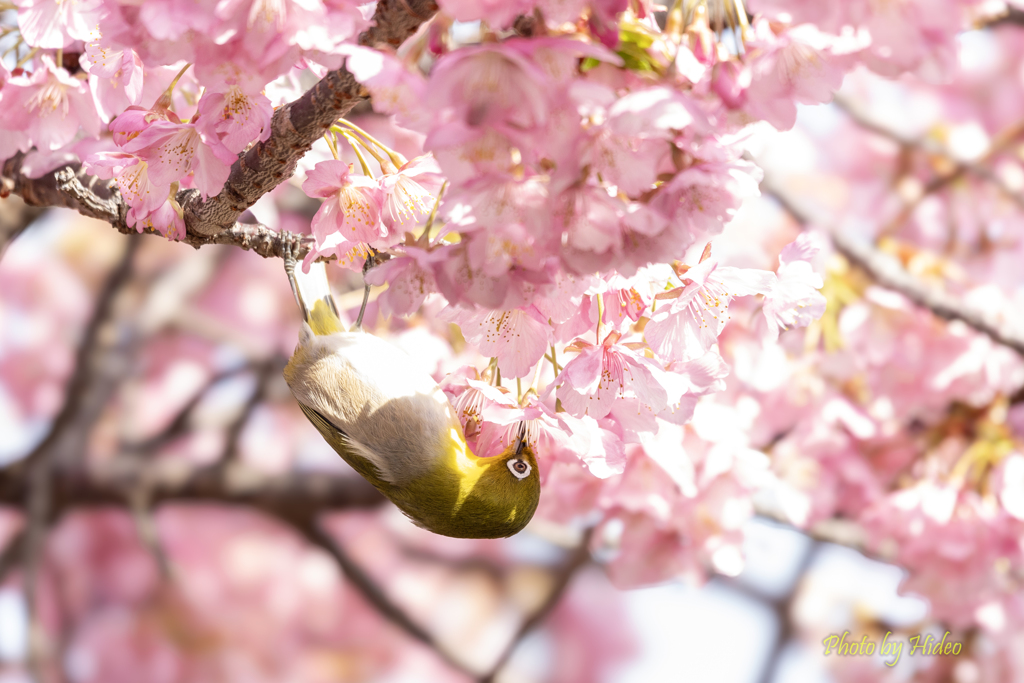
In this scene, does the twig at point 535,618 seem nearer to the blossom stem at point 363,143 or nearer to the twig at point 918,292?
the twig at point 918,292

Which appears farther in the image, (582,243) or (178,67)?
(178,67)

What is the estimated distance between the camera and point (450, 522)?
39.5 inches

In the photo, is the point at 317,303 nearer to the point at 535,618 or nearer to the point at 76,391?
the point at 76,391

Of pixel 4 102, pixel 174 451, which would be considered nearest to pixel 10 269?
pixel 174 451

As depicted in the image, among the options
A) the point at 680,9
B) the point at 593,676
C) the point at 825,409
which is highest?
the point at 680,9

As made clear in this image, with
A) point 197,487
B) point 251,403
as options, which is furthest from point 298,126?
point 251,403

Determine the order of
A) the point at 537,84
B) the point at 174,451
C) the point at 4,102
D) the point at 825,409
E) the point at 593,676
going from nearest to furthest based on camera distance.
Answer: the point at 537,84, the point at 4,102, the point at 825,409, the point at 174,451, the point at 593,676

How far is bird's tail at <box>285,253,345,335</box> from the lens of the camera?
1136 mm

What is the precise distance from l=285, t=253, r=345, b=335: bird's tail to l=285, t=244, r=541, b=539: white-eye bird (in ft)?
0.13

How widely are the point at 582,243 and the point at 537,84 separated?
0.37ft

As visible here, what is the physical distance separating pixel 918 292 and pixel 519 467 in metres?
1.23

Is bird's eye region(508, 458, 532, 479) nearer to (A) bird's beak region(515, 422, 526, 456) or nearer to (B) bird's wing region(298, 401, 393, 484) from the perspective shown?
(A) bird's beak region(515, 422, 526, 456)

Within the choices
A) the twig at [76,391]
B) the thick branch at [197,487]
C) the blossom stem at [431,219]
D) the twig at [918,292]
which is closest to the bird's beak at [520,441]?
the blossom stem at [431,219]

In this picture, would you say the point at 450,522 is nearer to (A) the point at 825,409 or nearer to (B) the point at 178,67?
(B) the point at 178,67
